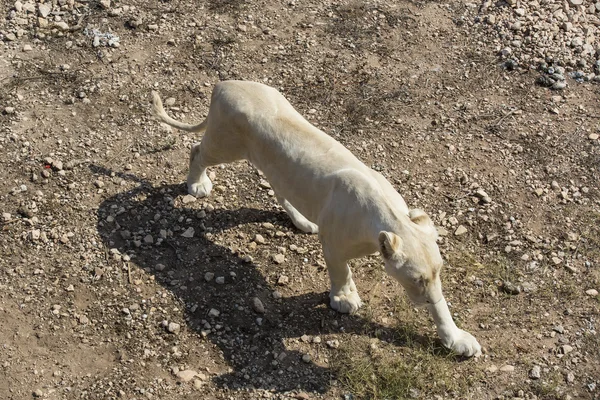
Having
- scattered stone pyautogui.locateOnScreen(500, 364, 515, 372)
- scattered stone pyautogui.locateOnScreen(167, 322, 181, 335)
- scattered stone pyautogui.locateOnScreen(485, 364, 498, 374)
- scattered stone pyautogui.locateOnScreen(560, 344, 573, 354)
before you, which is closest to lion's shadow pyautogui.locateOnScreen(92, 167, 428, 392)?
scattered stone pyautogui.locateOnScreen(167, 322, 181, 335)

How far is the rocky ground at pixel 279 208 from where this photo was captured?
579 cm

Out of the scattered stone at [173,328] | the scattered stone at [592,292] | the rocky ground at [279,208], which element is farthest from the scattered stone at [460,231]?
the scattered stone at [173,328]

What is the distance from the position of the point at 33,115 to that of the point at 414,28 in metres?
4.68

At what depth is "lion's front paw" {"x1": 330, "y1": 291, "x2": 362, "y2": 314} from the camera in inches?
237

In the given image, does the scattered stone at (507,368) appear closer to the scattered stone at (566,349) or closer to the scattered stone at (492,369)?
the scattered stone at (492,369)

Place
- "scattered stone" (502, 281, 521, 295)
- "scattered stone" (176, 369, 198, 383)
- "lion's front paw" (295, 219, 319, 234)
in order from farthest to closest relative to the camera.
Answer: "lion's front paw" (295, 219, 319, 234) → "scattered stone" (502, 281, 521, 295) → "scattered stone" (176, 369, 198, 383)

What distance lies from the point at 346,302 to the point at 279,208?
1.38 meters

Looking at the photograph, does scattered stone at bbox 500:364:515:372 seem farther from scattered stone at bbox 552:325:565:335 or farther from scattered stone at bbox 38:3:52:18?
scattered stone at bbox 38:3:52:18

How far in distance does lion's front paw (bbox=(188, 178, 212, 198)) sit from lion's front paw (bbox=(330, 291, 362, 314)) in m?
1.76

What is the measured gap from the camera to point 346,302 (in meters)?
6.03

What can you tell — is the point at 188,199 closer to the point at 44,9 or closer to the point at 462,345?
the point at 462,345

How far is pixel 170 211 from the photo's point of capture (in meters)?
6.89

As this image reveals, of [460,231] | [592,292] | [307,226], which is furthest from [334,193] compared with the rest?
[592,292]

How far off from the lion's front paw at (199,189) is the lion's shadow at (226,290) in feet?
0.49
